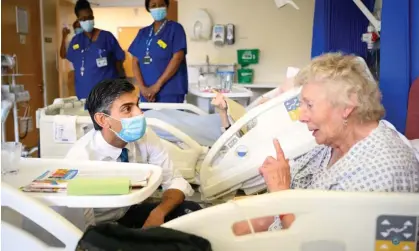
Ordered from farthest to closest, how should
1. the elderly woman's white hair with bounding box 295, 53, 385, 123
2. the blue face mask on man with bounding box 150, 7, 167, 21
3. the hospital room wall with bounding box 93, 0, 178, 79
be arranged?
1. the hospital room wall with bounding box 93, 0, 178, 79
2. the blue face mask on man with bounding box 150, 7, 167, 21
3. the elderly woman's white hair with bounding box 295, 53, 385, 123

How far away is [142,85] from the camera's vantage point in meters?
3.62

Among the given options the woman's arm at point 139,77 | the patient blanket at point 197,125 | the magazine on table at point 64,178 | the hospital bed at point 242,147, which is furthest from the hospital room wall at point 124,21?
the magazine on table at point 64,178

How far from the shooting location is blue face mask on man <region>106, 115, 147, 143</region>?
1.69 metres

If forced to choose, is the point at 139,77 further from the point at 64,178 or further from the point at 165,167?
the point at 64,178

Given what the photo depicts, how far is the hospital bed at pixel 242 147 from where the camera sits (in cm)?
210

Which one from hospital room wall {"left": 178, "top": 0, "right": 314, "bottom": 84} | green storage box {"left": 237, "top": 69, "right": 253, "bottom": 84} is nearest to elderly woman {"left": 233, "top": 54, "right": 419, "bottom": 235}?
green storage box {"left": 237, "top": 69, "right": 253, "bottom": 84}

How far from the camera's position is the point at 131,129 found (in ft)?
5.54

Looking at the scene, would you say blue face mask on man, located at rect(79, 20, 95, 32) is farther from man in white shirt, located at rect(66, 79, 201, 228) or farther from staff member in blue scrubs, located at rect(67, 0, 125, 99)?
man in white shirt, located at rect(66, 79, 201, 228)

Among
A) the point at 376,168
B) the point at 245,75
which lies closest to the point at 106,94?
the point at 376,168

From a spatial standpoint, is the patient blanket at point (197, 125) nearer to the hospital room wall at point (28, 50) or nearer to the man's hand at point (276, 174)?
the man's hand at point (276, 174)

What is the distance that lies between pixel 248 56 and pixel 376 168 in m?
4.25

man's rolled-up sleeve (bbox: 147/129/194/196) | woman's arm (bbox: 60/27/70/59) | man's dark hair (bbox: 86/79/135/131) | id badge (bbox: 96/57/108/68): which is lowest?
man's rolled-up sleeve (bbox: 147/129/194/196)

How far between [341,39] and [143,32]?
1.66 m

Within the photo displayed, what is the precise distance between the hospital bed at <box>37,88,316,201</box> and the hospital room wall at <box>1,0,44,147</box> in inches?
107
